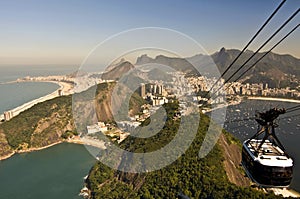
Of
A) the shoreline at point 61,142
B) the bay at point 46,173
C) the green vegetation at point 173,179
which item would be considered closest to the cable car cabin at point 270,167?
the green vegetation at point 173,179

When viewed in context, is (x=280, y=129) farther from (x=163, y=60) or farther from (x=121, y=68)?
(x=163, y=60)

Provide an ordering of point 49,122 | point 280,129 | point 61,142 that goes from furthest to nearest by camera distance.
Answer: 1. point 280,129
2. point 49,122
3. point 61,142

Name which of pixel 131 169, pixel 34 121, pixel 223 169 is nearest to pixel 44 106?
pixel 34 121

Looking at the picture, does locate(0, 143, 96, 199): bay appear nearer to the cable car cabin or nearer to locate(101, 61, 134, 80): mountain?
locate(101, 61, 134, 80): mountain

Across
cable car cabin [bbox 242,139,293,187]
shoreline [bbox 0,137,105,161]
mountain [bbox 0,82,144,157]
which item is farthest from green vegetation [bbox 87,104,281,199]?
mountain [bbox 0,82,144,157]

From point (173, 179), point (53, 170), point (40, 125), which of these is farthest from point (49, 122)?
point (173, 179)
